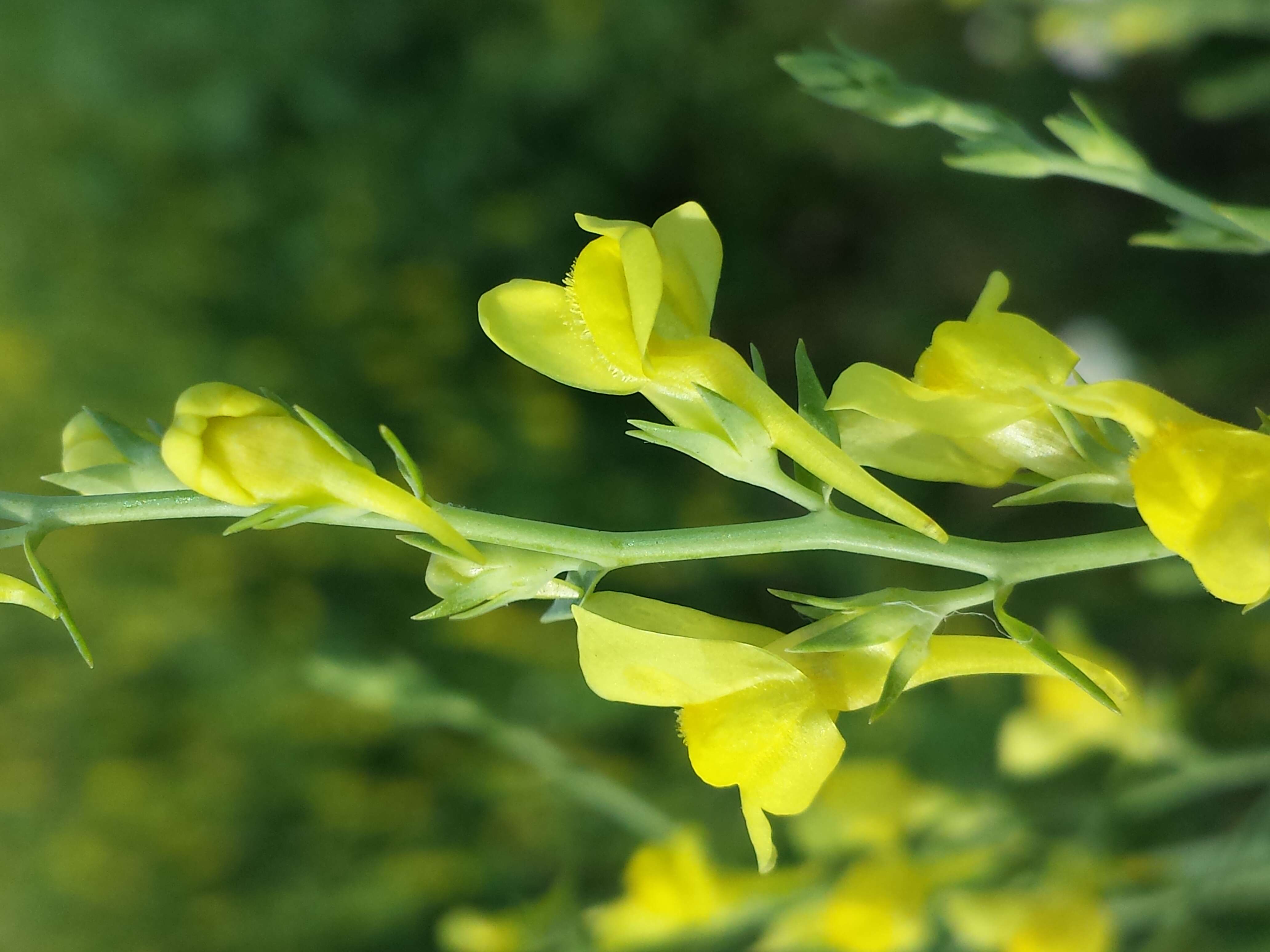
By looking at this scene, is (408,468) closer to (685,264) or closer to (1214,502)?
(685,264)

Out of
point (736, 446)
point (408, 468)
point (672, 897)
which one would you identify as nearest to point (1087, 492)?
point (736, 446)

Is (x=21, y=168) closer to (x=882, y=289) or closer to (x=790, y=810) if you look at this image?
(x=882, y=289)

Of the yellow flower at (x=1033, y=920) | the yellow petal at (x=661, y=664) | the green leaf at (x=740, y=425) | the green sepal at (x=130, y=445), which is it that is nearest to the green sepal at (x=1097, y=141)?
the green leaf at (x=740, y=425)

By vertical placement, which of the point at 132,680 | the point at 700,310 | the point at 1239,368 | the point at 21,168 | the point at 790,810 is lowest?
the point at 132,680

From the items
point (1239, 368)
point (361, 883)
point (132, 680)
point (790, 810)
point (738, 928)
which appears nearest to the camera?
point (790, 810)

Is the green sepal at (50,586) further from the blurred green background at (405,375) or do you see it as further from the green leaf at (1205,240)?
the blurred green background at (405,375)

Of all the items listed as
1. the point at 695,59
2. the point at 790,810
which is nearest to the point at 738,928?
the point at 790,810

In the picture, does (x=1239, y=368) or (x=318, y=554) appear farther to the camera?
(x=318, y=554)
